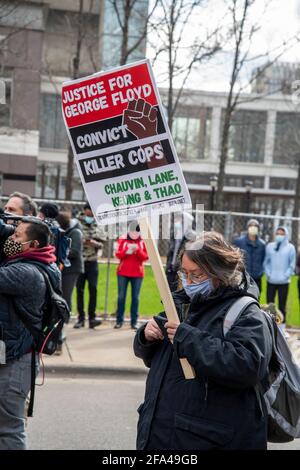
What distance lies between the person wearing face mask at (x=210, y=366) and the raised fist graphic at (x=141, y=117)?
25.1 inches

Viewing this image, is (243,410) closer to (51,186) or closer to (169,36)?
(169,36)

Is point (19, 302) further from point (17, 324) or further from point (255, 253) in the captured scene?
point (255, 253)

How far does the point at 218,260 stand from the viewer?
3.34 m

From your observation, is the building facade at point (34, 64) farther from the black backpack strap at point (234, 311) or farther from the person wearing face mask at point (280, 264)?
the black backpack strap at point (234, 311)

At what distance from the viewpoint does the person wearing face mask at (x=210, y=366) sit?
3098mm

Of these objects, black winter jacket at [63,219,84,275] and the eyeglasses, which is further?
black winter jacket at [63,219,84,275]

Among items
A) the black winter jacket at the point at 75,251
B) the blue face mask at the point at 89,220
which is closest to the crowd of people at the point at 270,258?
the blue face mask at the point at 89,220

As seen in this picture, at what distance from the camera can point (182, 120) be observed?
48.2 m

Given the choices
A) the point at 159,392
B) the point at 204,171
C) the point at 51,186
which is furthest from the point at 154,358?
the point at 204,171

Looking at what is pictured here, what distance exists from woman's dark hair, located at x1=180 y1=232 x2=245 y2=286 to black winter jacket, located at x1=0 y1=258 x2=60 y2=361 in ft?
5.08

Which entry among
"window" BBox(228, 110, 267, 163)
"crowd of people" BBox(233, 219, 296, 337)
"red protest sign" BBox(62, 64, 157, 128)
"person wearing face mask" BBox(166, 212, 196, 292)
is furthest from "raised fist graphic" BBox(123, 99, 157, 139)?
"window" BBox(228, 110, 267, 163)

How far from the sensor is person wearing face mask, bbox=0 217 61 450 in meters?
4.55

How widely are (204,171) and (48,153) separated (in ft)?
36.1

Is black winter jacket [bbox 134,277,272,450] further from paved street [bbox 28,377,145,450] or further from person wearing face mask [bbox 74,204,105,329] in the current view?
person wearing face mask [bbox 74,204,105,329]
